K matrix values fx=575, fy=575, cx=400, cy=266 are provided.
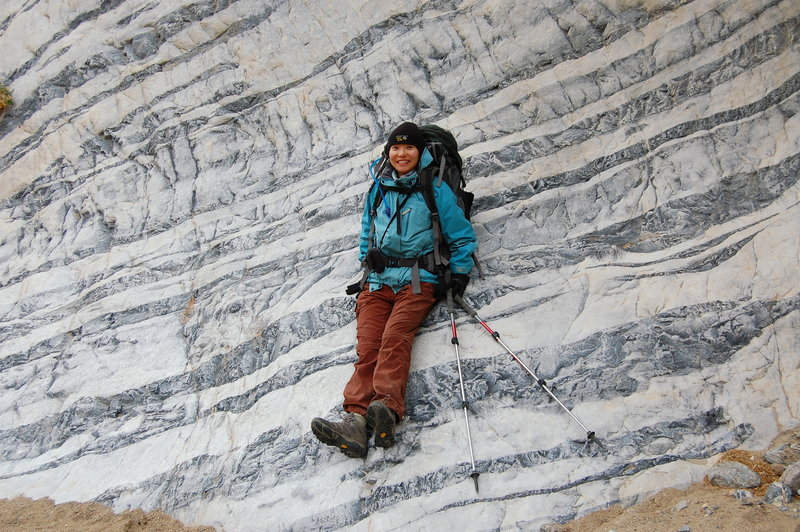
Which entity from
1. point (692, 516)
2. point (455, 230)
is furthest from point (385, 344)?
point (692, 516)

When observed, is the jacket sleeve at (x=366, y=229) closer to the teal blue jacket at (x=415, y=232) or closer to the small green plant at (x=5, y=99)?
the teal blue jacket at (x=415, y=232)

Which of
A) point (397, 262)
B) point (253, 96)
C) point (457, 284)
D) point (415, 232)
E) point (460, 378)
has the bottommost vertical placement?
point (460, 378)

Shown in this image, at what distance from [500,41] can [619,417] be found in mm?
6521

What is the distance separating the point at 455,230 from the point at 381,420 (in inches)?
93.6

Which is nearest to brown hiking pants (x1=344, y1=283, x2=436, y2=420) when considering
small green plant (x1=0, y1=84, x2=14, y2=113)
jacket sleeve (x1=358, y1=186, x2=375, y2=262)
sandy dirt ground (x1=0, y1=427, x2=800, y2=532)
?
jacket sleeve (x1=358, y1=186, x2=375, y2=262)

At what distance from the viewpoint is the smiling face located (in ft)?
22.0

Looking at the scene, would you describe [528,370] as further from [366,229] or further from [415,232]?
[366,229]

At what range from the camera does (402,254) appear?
660 centimetres

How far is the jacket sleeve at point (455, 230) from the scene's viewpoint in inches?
258

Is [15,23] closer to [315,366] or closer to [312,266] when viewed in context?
[312,266]

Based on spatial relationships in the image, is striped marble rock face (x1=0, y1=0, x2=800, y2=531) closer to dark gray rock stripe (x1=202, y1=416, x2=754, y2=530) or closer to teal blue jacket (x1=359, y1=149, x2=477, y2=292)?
dark gray rock stripe (x1=202, y1=416, x2=754, y2=530)

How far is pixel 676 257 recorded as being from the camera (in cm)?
655

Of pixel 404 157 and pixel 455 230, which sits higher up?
pixel 404 157

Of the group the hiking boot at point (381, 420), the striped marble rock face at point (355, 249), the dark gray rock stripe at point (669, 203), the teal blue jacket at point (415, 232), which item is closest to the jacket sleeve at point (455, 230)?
the teal blue jacket at point (415, 232)
